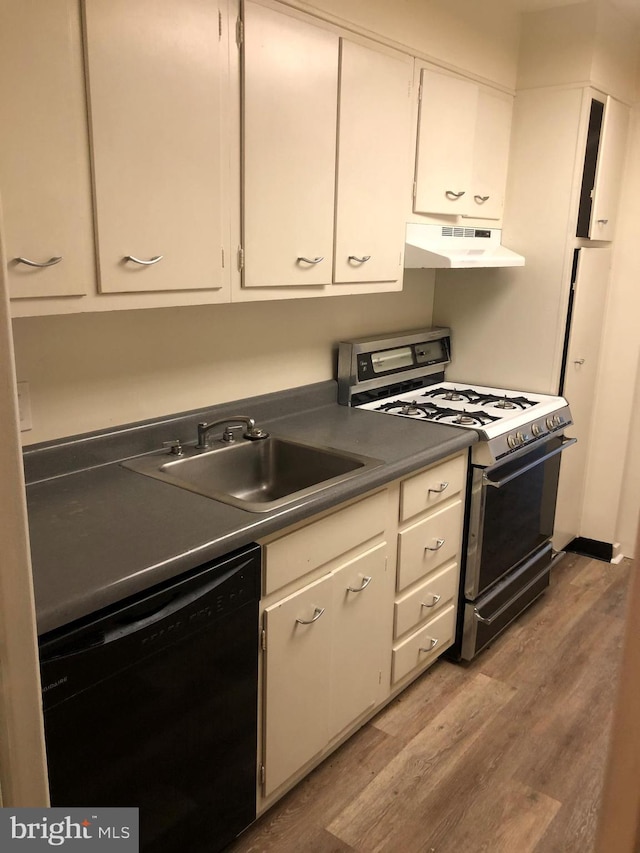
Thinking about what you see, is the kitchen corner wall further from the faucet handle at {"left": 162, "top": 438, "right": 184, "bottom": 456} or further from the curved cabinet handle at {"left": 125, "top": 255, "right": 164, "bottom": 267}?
the curved cabinet handle at {"left": 125, "top": 255, "right": 164, "bottom": 267}

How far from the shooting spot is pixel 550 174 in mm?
2955

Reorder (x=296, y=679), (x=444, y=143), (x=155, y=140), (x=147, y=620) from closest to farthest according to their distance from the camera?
(x=147, y=620), (x=155, y=140), (x=296, y=679), (x=444, y=143)

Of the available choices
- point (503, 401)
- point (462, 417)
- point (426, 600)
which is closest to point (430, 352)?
point (503, 401)

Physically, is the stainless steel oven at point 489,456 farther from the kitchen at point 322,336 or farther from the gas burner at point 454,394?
the kitchen at point 322,336

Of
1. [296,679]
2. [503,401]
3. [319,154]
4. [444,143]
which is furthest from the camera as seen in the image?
[503,401]

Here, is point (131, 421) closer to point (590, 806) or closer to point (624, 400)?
→ point (590, 806)

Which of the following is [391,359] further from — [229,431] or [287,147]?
[287,147]

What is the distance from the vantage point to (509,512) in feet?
9.00

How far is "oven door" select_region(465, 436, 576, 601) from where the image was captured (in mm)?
2580

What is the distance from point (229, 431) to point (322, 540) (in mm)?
573

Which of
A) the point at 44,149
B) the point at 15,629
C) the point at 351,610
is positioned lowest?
the point at 351,610

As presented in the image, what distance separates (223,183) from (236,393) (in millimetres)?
790

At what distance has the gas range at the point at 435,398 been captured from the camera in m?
2.60

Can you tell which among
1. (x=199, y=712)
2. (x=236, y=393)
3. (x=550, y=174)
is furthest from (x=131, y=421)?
(x=550, y=174)
